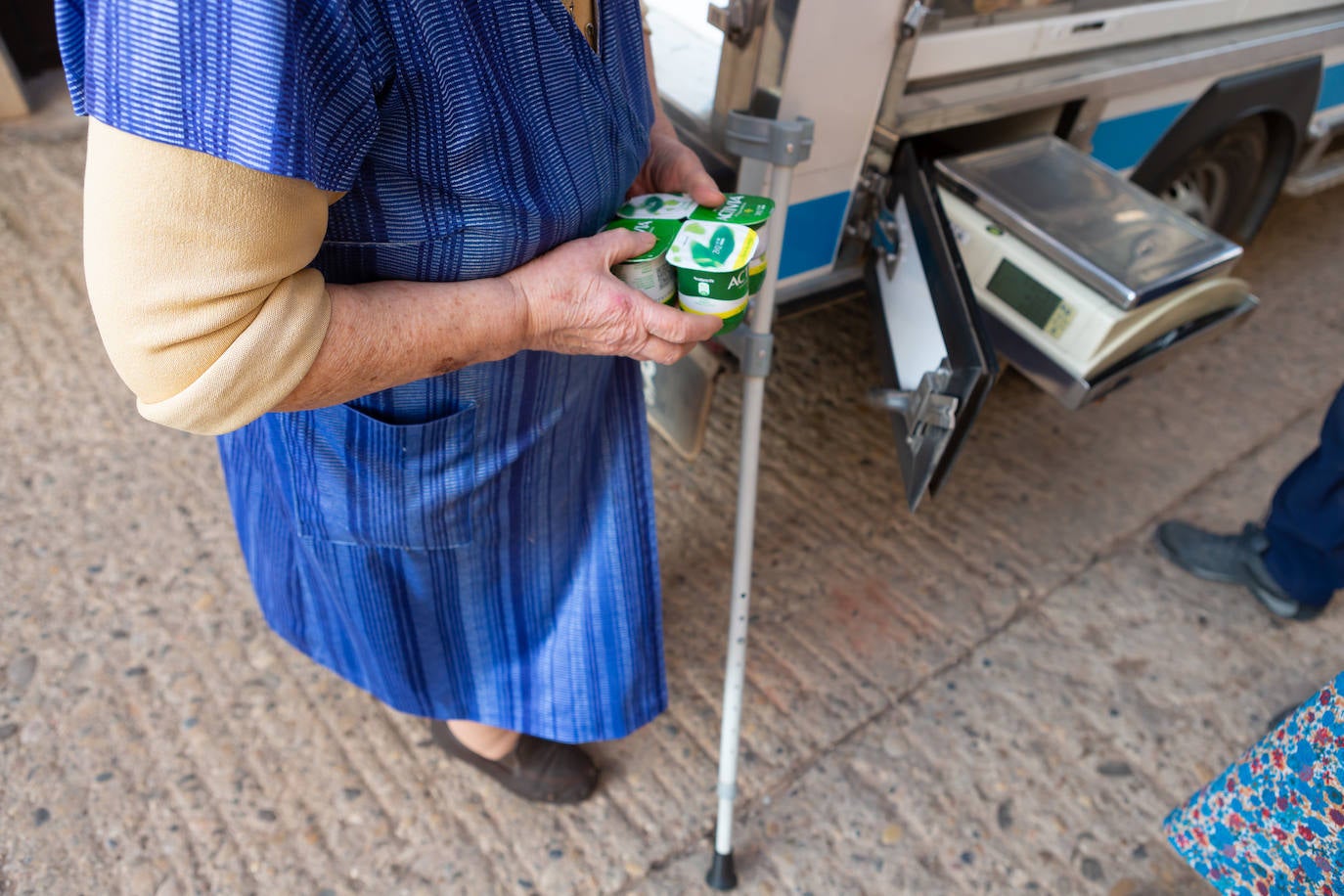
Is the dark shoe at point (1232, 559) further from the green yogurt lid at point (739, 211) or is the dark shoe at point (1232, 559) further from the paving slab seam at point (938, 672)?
the green yogurt lid at point (739, 211)

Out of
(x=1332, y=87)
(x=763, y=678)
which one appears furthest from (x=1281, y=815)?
(x=1332, y=87)

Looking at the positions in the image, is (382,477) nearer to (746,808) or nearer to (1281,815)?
(746,808)

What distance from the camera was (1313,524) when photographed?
6.56 feet

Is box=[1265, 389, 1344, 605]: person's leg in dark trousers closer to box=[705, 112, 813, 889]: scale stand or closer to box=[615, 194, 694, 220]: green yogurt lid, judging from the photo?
box=[705, 112, 813, 889]: scale stand

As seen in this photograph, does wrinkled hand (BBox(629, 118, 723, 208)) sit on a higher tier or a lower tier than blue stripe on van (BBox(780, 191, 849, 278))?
higher

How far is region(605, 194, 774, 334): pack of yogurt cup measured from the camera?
3.43ft

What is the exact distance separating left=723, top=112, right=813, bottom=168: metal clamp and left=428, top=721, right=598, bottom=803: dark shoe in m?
1.21

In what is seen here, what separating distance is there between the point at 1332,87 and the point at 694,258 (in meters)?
3.01

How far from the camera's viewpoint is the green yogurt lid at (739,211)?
1.13m

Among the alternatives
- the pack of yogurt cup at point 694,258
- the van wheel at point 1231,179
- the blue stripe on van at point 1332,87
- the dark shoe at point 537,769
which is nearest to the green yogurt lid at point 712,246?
the pack of yogurt cup at point 694,258

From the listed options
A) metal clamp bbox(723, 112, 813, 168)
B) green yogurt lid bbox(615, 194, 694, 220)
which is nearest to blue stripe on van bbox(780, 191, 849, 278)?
Result: metal clamp bbox(723, 112, 813, 168)

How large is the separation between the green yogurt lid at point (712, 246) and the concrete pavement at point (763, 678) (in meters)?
1.18

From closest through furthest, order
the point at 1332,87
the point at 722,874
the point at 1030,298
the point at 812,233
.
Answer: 1. the point at 722,874
2. the point at 1030,298
3. the point at 812,233
4. the point at 1332,87

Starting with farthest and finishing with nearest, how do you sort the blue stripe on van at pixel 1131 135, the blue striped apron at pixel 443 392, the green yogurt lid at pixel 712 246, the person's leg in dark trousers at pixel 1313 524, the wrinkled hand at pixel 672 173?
1. the blue stripe on van at pixel 1131 135
2. the person's leg in dark trousers at pixel 1313 524
3. the wrinkled hand at pixel 672 173
4. the green yogurt lid at pixel 712 246
5. the blue striped apron at pixel 443 392
